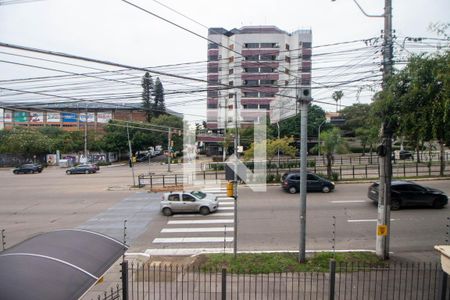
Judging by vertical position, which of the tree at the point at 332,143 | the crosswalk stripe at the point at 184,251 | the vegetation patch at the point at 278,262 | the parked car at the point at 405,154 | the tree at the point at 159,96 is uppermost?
the tree at the point at 159,96

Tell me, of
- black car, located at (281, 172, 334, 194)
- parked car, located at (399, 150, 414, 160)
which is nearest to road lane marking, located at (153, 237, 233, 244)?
black car, located at (281, 172, 334, 194)

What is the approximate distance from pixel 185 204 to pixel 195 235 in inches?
124

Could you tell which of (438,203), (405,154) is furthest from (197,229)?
(405,154)

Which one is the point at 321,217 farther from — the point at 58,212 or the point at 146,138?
the point at 146,138

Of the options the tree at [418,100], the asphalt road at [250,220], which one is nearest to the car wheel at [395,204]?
the asphalt road at [250,220]

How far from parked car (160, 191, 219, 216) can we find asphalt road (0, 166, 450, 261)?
395mm

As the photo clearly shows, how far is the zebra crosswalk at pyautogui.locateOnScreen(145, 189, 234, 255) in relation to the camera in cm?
1141

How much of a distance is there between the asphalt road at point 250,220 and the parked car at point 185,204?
395 millimetres

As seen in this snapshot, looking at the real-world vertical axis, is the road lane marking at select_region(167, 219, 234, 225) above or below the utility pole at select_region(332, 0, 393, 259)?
below

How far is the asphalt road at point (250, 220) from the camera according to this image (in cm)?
1172

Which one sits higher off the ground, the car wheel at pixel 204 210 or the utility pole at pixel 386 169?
the utility pole at pixel 386 169

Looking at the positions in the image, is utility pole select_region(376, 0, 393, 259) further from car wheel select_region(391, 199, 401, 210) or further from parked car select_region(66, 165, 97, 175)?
parked car select_region(66, 165, 97, 175)

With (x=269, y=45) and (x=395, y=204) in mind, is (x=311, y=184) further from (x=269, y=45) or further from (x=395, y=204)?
(x=269, y=45)

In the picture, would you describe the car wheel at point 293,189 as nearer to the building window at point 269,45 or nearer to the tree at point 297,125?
the tree at point 297,125
